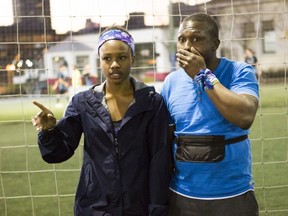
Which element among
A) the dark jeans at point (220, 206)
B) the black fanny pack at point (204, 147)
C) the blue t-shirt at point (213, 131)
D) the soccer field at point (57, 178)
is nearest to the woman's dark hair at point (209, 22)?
the blue t-shirt at point (213, 131)

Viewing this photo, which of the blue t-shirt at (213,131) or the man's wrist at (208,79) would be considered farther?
the blue t-shirt at (213,131)

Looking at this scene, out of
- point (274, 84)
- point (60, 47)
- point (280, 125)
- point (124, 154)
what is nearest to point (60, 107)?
point (280, 125)

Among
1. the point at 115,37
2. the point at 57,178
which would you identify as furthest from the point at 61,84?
the point at 115,37

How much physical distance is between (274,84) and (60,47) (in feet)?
30.3

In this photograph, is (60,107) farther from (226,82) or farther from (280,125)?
(226,82)

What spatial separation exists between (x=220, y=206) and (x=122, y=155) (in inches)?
16.6

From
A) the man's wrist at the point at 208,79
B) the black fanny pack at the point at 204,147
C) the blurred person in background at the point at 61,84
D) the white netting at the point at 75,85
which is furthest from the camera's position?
the blurred person in background at the point at 61,84

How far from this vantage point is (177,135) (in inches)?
69.8

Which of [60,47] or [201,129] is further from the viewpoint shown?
[60,47]

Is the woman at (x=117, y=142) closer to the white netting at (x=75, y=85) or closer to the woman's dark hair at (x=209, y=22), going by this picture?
the woman's dark hair at (x=209, y=22)

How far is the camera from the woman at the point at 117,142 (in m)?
1.74

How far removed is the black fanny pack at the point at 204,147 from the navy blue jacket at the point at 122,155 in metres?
0.09

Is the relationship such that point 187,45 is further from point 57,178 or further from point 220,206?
point 57,178

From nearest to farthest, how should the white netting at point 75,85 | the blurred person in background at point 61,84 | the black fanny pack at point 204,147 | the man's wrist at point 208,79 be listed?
the man's wrist at point 208,79
the black fanny pack at point 204,147
the white netting at point 75,85
the blurred person in background at point 61,84
